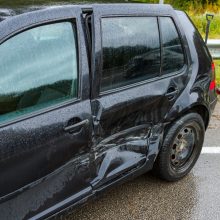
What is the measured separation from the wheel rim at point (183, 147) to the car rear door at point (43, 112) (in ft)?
3.62

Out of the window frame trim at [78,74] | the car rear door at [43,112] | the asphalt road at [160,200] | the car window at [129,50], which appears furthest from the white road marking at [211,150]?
the window frame trim at [78,74]

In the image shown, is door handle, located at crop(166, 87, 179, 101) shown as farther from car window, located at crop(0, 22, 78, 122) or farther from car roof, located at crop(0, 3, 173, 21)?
car window, located at crop(0, 22, 78, 122)

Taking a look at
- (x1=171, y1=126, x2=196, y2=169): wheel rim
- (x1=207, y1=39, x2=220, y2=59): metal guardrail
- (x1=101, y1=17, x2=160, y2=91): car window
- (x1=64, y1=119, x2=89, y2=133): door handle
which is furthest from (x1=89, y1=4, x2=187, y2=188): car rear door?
(x1=207, y1=39, x2=220, y2=59): metal guardrail

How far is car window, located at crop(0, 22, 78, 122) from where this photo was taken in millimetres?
2074

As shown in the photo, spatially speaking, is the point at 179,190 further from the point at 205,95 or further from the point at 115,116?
the point at 115,116

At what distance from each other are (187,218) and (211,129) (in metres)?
1.78

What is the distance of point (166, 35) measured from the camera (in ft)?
9.79

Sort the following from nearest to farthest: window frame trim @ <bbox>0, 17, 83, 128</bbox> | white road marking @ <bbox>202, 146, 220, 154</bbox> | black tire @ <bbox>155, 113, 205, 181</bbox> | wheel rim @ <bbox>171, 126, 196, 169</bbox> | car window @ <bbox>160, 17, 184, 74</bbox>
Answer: window frame trim @ <bbox>0, 17, 83, 128</bbox>
car window @ <bbox>160, 17, 184, 74</bbox>
black tire @ <bbox>155, 113, 205, 181</bbox>
wheel rim @ <bbox>171, 126, 196, 169</bbox>
white road marking @ <bbox>202, 146, 220, 154</bbox>

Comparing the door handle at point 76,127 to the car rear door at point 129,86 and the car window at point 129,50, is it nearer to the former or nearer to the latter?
the car rear door at point 129,86

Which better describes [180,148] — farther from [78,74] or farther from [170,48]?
[78,74]

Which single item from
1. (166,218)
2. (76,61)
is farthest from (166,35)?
(166,218)

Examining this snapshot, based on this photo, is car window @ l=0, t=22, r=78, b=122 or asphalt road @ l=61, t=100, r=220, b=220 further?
asphalt road @ l=61, t=100, r=220, b=220

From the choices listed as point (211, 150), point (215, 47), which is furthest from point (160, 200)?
point (215, 47)

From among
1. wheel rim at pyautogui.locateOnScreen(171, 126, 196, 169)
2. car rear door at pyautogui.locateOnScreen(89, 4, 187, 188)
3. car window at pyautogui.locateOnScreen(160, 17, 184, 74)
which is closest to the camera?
car rear door at pyautogui.locateOnScreen(89, 4, 187, 188)
